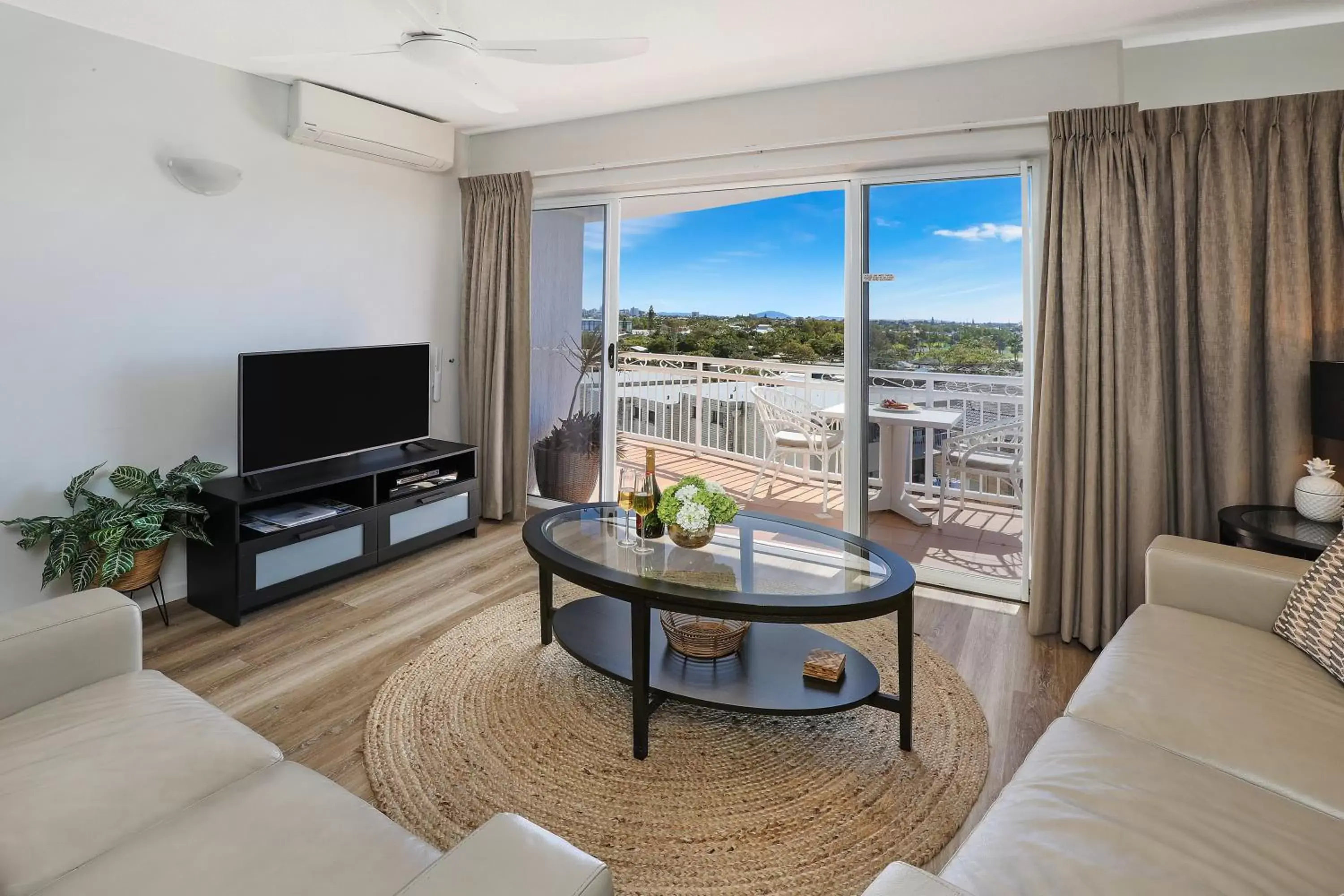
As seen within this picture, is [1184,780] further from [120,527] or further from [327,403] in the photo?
[327,403]

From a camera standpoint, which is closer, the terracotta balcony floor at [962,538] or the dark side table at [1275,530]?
the dark side table at [1275,530]

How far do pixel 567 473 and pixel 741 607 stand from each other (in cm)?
282

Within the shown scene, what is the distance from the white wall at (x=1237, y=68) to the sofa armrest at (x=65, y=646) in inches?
151

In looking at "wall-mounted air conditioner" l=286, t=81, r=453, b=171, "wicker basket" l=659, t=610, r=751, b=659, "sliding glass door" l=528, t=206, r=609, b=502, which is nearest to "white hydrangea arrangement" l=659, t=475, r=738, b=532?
"wicker basket" l=659, t=610, r=751, b=659

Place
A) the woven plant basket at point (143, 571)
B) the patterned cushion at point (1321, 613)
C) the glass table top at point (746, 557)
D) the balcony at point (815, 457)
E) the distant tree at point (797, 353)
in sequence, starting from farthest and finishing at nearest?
the distant tree at point (797, 353), the balcony at point (815, 457), the woven plant basket at point (143, 571), the glass table top at point (746, 557), the patterned cushion at point (1321, 613)

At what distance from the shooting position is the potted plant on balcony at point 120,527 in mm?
2645

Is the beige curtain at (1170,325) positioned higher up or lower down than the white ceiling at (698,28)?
lower down

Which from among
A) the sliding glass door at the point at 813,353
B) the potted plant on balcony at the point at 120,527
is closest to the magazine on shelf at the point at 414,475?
the sliding glass door at the point at 813,353

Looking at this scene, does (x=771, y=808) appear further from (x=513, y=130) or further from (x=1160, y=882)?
(x=513, y=130)

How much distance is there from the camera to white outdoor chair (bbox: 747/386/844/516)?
16.2 feet

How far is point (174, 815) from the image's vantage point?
3.92 feet

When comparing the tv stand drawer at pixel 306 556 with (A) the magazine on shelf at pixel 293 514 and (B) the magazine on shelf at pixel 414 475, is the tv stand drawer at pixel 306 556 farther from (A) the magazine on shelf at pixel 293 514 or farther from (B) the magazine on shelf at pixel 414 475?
(B) the magazine on shelf at pixel 414 475

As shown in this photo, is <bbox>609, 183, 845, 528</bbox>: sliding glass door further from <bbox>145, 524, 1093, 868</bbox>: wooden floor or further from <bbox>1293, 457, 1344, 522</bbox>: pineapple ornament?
<bbox>1293, 457, 1344, 522</bbox>: pineapple ornament

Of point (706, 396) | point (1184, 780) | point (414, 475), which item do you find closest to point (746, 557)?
point (1184, 780)
